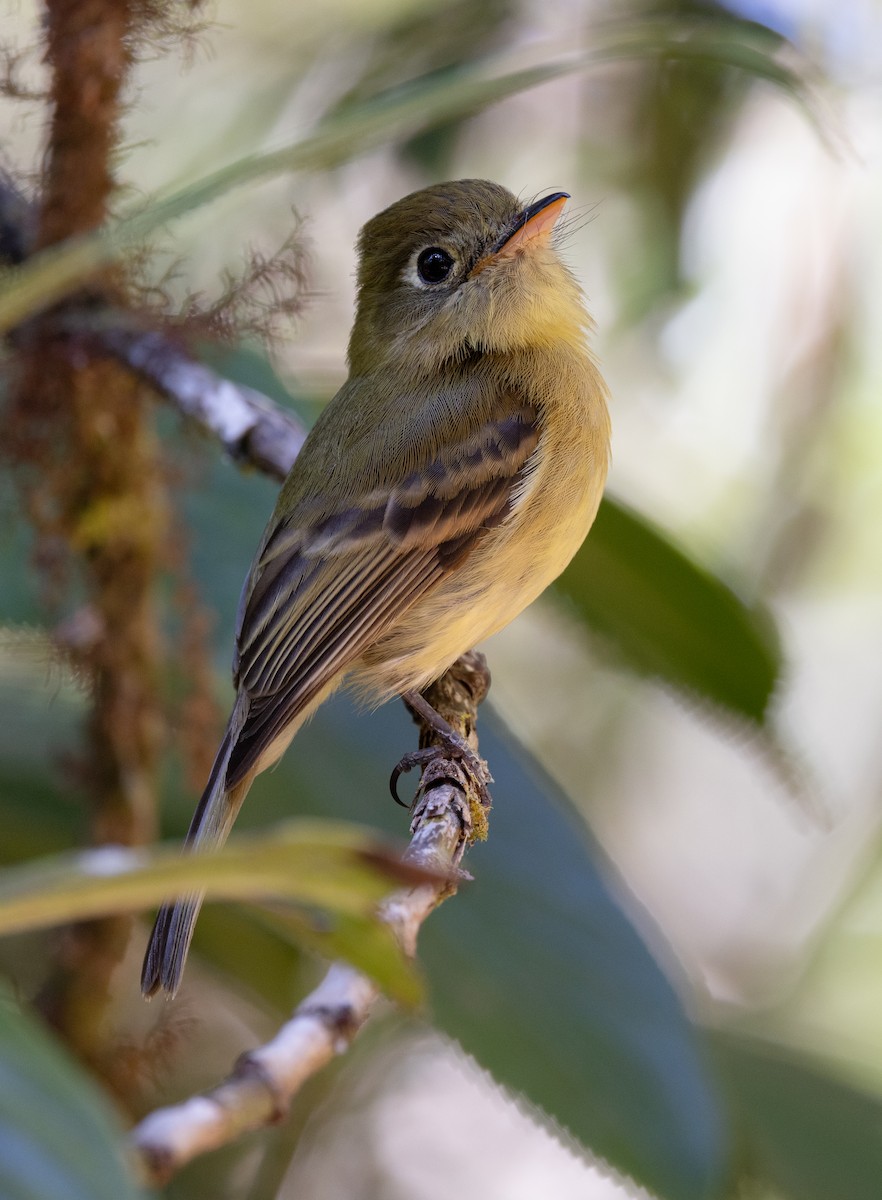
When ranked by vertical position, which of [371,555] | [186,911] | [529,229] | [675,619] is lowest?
[186,911]


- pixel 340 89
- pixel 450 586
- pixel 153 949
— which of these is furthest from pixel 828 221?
pixel 153 949

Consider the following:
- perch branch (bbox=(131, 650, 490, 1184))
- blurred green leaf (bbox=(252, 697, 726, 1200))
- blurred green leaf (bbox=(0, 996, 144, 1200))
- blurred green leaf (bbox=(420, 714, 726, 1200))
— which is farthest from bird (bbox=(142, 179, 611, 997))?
blurred green leaf (bbox=(0, 996, 144, 1200))

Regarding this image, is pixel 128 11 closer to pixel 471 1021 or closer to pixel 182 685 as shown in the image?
pixel 182 685

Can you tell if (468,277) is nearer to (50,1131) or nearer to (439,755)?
(439,755)

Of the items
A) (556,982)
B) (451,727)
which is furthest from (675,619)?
(556,982)

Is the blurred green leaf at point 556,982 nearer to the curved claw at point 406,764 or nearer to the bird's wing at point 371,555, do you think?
the curved claw at point 406,764

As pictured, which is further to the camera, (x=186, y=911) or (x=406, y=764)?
(x=406, y=764)
